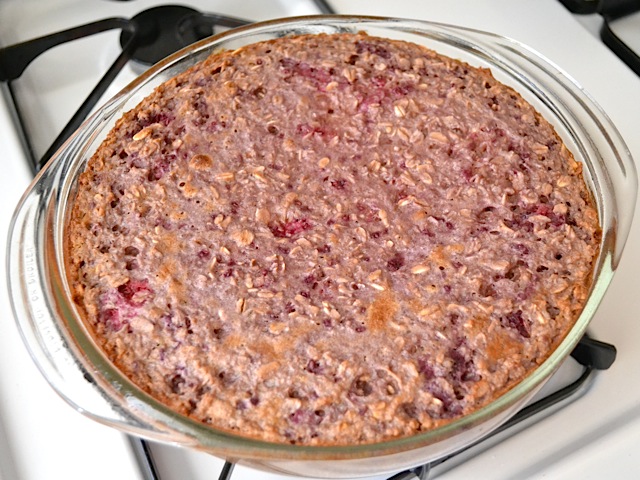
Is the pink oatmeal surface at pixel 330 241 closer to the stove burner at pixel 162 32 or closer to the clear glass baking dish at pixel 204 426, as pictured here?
the clear glass baking dish at pixel 204 426

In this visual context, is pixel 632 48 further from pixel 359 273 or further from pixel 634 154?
pixel 359 273

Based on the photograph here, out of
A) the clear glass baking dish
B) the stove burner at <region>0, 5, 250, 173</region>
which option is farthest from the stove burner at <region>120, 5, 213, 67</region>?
the clear glass baking dish

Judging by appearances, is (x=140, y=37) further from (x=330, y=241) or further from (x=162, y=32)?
(x=330, y=241)

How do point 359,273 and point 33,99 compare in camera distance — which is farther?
point 33,99

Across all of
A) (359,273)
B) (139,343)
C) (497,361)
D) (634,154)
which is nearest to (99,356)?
(139,343)

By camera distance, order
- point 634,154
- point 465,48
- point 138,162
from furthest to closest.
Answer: point 634,154
point 465,48
point 138,162

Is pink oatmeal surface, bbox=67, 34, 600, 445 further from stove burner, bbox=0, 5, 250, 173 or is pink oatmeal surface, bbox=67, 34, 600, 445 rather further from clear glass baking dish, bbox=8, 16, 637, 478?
stove burner, bbox=0, 5, 250, 173
